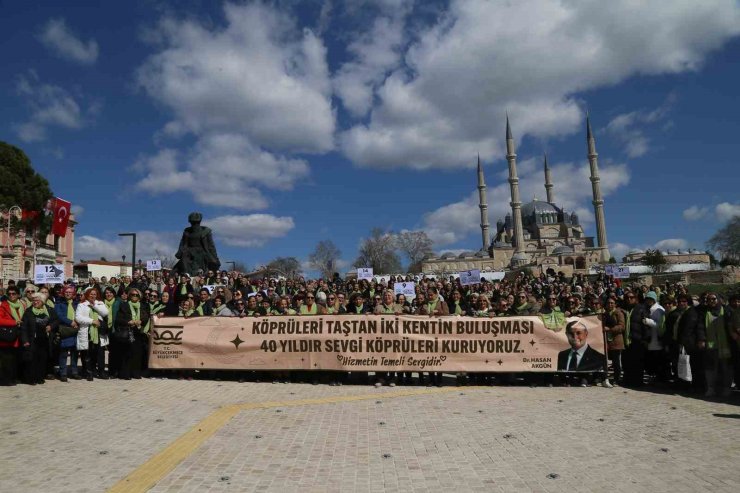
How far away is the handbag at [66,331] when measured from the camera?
1002cm

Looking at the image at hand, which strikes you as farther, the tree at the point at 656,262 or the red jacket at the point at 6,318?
the tree at the point at 656,262

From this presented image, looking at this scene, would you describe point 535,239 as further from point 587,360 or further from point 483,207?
point 587,360

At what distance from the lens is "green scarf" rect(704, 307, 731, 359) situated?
8.84 m

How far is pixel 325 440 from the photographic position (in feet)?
20.2

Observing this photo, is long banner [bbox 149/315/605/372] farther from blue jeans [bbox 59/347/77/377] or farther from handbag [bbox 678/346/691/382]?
blue jeans [bbox 59/347/77/377]

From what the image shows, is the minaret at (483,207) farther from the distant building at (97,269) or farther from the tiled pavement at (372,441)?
the tiled pavement at (372,441)

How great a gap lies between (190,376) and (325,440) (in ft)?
18.4

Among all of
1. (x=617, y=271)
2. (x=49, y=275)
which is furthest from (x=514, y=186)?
(x=49, y=275)

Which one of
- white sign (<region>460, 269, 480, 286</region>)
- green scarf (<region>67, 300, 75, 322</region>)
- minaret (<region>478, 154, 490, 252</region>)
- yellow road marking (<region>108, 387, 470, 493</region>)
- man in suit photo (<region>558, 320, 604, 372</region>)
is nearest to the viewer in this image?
yellow road marking (<region>108, 387, 470, 493</region>)

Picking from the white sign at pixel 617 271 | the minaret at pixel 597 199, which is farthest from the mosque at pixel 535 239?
the white sign at pixel 617 271

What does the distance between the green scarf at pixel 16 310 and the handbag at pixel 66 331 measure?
73cm

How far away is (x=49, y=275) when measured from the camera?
54.7 feet

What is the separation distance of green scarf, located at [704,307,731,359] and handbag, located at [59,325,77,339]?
11.8 m

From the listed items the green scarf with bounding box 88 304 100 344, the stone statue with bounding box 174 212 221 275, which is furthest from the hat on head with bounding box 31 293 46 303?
the stone statue with bounding box 174 212 221 275
